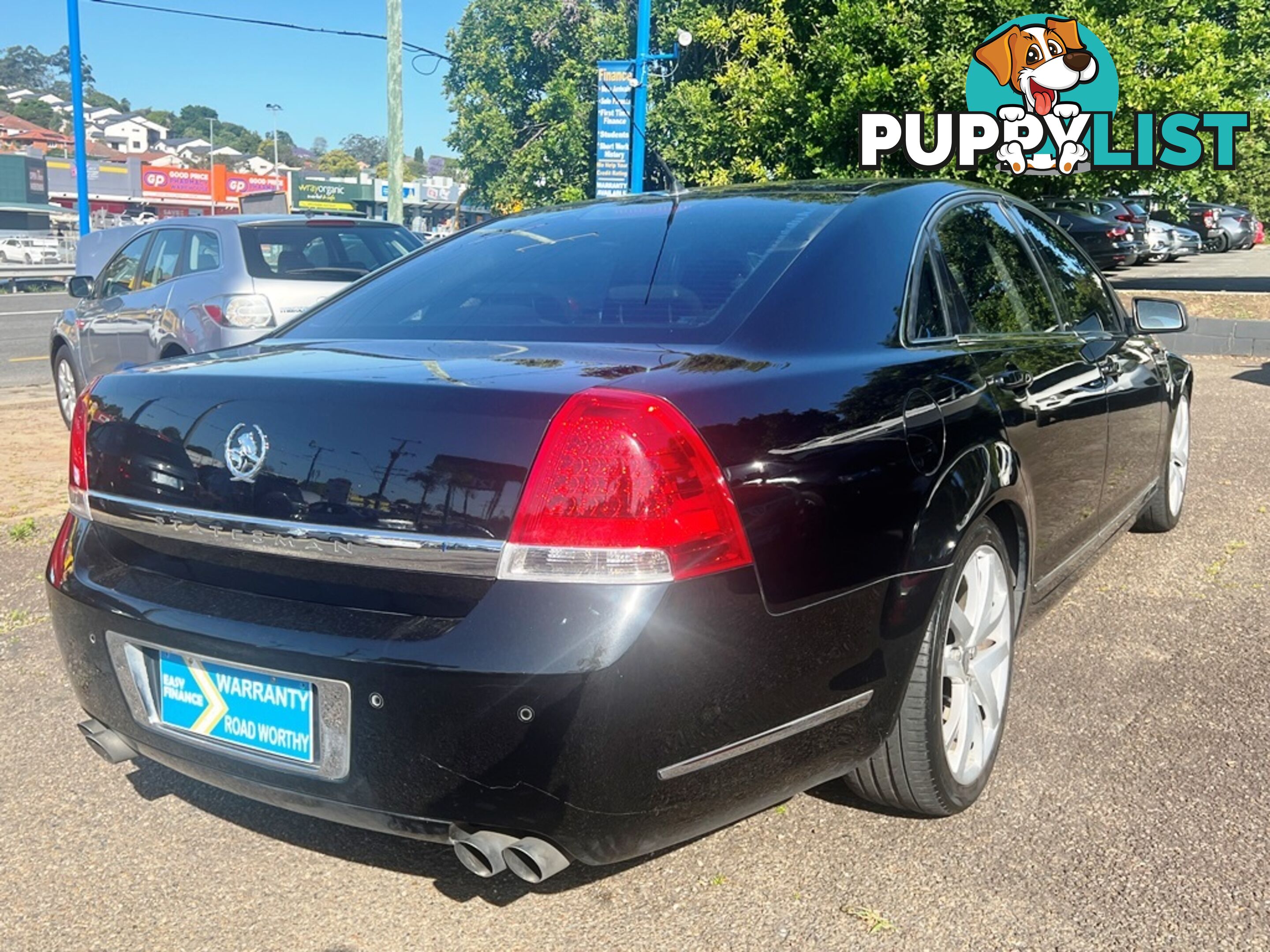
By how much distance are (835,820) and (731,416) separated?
1.19 metres

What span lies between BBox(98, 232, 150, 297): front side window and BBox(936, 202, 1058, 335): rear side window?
6609mm

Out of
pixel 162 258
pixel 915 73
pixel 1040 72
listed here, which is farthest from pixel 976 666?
pixel 1040 72

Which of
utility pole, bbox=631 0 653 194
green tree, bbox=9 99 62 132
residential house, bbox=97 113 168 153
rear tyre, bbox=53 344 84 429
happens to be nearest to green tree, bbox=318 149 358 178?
residential house, bbox=97 113 168 153

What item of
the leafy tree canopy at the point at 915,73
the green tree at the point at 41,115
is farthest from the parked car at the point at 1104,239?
the green tree at the point at 41,115

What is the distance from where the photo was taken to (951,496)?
106 inches

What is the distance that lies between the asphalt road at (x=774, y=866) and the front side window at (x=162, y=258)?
509cm

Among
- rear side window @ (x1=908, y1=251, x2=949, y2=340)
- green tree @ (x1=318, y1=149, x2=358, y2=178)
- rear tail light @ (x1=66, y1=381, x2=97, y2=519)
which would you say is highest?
green tree @ (x1=318, y1=149, x2=358, y2=178)

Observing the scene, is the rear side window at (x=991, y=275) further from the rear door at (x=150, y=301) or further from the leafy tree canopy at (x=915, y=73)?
the leafy tree canopy at (x=915, y=73)

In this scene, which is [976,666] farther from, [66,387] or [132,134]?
[132,134]

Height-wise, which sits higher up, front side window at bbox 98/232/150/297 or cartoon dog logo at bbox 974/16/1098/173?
cartoon dog logo at bbox 974/16/1098/173

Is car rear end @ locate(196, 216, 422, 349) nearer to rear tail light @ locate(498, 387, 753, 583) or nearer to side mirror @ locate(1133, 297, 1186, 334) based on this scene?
side mirror @ locate(1133, 297, 1186, 334)

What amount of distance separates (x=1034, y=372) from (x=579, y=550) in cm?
181

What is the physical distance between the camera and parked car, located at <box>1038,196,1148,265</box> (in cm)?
2738

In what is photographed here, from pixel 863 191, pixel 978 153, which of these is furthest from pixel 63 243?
pixel 863 191
